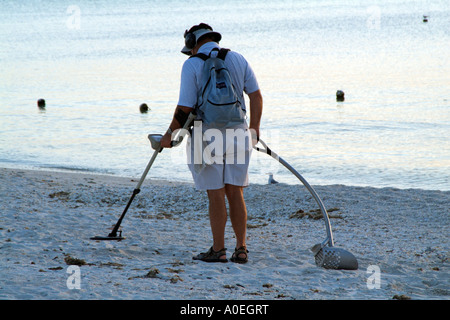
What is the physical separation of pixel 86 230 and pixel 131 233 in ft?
1.56

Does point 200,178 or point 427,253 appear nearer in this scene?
point 200,178

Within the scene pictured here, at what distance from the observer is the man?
484 centimetres

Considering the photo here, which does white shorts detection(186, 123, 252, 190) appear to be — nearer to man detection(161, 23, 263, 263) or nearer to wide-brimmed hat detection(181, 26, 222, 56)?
man detection(161, 23, 263, 263)

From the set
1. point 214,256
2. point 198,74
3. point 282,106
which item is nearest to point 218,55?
point 198,74

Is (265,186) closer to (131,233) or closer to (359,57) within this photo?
(131,233)


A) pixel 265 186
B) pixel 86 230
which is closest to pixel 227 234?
pixel 86 230

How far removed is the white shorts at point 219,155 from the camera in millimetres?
4895

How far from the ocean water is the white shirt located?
562 cm

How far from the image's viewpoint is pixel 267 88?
81.1 ft

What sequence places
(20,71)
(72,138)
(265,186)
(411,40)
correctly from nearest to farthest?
(265,186), (72,138), (20,71), (411,40)

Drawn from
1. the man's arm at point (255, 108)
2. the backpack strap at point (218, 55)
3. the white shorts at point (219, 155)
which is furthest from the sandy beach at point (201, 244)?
the backpack strap at point (218, 55)

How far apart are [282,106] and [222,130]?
15.7 m

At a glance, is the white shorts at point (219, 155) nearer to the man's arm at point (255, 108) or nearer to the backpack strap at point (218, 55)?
the man's arm at point (255, 108)

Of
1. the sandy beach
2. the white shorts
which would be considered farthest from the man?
the sandy beach
